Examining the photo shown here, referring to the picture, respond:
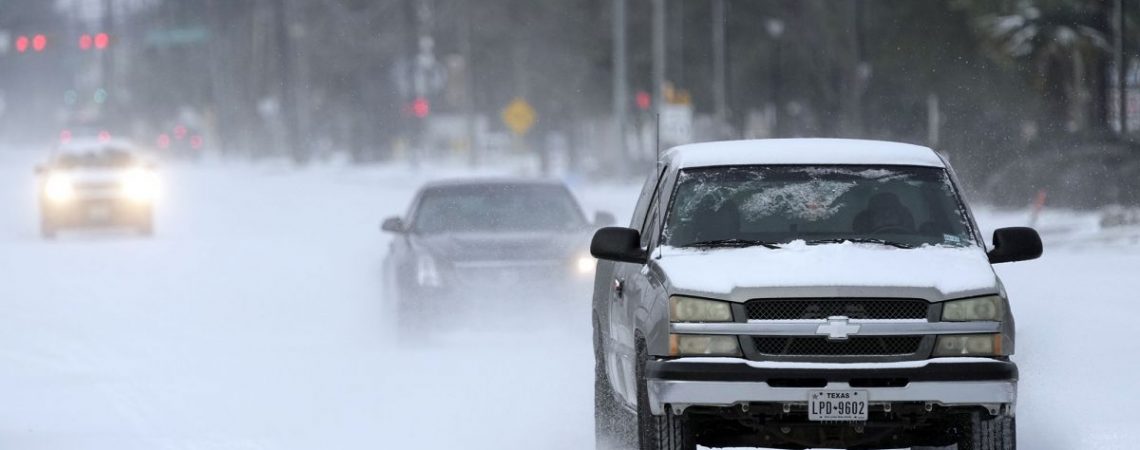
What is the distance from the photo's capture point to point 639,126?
7288cm

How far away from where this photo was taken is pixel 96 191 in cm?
3541

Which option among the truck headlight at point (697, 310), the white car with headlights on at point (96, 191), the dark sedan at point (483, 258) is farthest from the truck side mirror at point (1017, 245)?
the white car with headlights on at point (96, 191)

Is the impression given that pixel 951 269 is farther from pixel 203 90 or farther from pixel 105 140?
pixel 203 90

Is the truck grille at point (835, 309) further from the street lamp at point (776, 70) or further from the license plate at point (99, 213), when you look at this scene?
the street lamp at point (776, 70)

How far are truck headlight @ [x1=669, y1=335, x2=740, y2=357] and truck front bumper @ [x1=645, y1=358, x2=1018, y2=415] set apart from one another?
8cm

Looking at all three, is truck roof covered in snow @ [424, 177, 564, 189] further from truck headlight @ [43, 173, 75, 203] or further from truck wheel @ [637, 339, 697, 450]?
truck headlight @ [43, 173, 75, 203]

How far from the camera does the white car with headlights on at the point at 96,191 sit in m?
35.1

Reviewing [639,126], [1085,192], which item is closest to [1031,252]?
[1085,192]

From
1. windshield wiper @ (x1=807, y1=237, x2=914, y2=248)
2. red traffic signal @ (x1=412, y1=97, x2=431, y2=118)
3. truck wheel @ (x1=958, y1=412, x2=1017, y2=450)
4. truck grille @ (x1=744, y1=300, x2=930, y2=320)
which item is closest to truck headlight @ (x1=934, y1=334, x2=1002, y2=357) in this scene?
truck grille @ (x1=744, y1=300, x2=930, y2=320)

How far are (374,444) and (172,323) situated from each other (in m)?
8.55

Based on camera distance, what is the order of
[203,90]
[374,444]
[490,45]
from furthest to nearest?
[203,90] → [490,45] → [374,444]

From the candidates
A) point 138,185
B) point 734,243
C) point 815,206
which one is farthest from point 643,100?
point 734,243

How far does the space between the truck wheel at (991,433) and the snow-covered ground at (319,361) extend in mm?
1919

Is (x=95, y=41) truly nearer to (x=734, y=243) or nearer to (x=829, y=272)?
(x=734, y=243)
